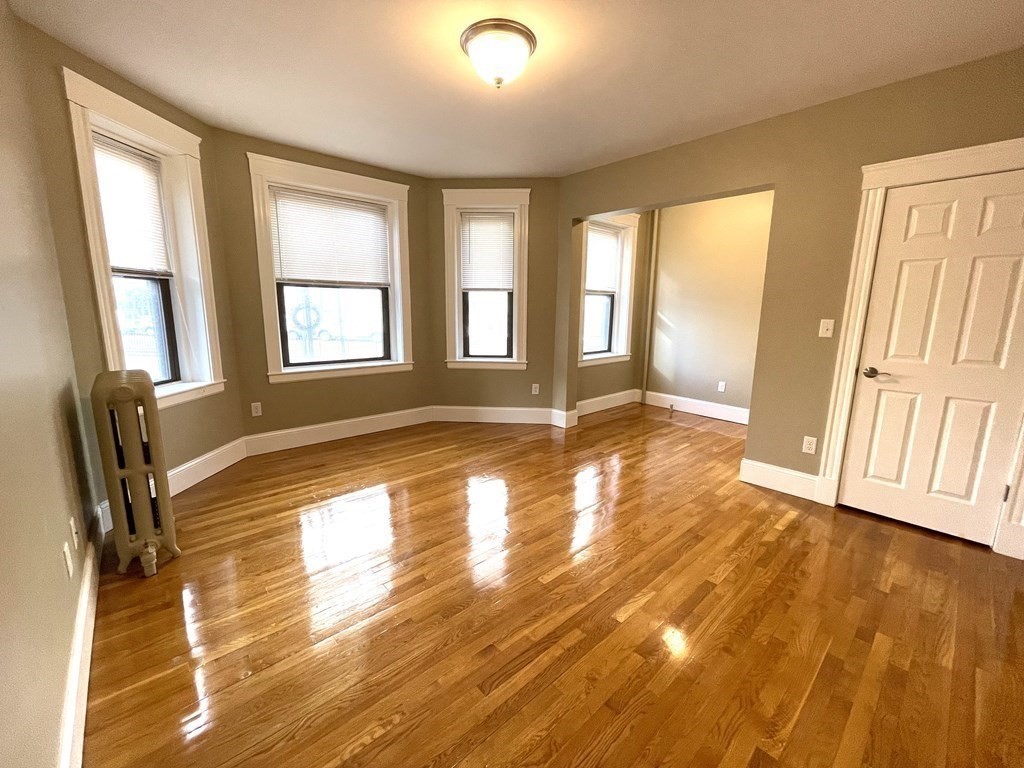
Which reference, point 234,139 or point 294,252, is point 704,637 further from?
point 234,139

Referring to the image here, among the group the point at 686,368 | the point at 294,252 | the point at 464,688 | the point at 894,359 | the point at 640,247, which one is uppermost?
the point at 640,247

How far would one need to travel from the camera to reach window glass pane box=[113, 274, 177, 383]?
2645mm

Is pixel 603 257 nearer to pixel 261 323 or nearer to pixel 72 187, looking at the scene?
pixel 261 323

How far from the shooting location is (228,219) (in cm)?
326

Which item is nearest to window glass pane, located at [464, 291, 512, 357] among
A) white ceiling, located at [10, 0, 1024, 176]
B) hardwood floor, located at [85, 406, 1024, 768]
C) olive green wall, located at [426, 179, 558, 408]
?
olive green wall, located at [426, 179, 558, 408]

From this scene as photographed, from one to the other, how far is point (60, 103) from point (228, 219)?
1.17 metres

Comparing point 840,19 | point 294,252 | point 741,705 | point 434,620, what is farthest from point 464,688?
point 294,252

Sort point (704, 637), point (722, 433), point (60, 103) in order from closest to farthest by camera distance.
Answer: point (704, 637) < point (60, 103) < point (722, 433)

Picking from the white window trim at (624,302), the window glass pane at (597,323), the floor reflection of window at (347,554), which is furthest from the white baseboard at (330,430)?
the window glass pane at (597,323)

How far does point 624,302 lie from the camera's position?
17.9 feet

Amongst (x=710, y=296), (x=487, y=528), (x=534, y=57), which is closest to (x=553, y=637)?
(x=487, y=528)

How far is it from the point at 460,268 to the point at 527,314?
33.6 inches

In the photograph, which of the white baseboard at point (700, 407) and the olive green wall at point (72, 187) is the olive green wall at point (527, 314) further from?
the olive green wall at point (72, 187)

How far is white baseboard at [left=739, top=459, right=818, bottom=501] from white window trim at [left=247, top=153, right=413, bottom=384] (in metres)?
3.23
